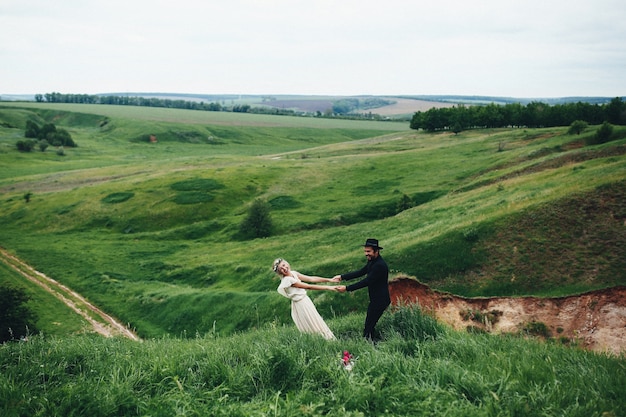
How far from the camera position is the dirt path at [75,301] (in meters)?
35.8

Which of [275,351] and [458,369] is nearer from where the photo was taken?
[458,369]

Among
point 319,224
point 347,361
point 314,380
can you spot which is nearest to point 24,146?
point 319,224

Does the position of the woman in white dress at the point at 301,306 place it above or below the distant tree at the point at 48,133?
below

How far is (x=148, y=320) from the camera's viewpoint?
37219 mm

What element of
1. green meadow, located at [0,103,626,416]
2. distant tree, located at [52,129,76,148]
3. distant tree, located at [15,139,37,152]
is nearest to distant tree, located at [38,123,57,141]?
distant tree, located at [52,129,76,148]

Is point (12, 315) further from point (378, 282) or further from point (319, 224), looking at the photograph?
point (319, 224)

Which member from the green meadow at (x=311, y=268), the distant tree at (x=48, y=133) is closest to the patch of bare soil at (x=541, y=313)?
the green meadow at (x=311, y=268)

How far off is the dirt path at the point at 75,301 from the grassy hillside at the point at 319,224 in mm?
977

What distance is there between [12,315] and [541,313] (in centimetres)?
3422

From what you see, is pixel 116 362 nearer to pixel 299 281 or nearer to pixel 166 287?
pixel 299 281

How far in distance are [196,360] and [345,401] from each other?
136 inches

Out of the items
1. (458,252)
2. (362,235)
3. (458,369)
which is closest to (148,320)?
(362,235)

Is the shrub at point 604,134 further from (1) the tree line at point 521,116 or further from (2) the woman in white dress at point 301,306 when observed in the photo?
(2) the woman in white dress at point 301,306

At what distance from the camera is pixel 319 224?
56562mm
